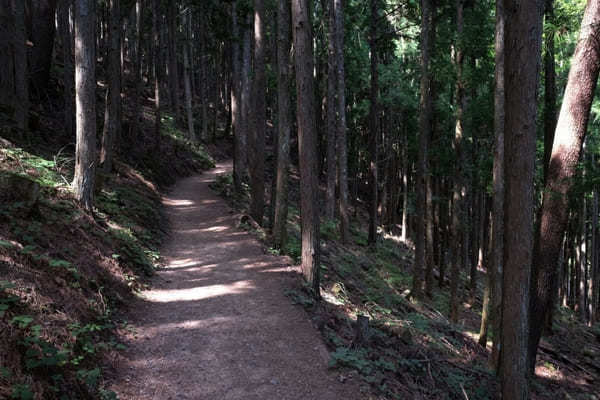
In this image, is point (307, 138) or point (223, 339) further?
point (307, 138)

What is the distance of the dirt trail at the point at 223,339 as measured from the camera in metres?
4.99

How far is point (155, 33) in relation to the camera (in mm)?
30219

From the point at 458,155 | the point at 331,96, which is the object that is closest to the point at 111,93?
the point at 331,96

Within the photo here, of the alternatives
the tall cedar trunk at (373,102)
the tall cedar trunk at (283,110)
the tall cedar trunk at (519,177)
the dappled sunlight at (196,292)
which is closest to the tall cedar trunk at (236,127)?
the tall cedar trunk at (373,102)

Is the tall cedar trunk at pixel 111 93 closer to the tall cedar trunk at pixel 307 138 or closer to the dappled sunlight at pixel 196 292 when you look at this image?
the dappled sunlight at pixel 196 292

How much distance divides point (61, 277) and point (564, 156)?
785 cm

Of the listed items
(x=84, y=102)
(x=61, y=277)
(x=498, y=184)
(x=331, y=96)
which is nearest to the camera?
(x=61, y=277)

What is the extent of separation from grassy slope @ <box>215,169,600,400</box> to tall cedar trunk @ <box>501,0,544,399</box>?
123 centimetres

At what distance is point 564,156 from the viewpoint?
6500mm

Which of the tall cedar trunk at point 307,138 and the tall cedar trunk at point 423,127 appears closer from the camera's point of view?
the tall cedar trunk at point 307,138

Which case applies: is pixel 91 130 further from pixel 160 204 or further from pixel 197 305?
pixel 160 204

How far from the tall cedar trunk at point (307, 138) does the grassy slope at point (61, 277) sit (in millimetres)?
3325

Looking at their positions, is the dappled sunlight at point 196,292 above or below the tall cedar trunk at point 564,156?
below

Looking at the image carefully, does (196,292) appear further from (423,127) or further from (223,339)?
(423,127)
